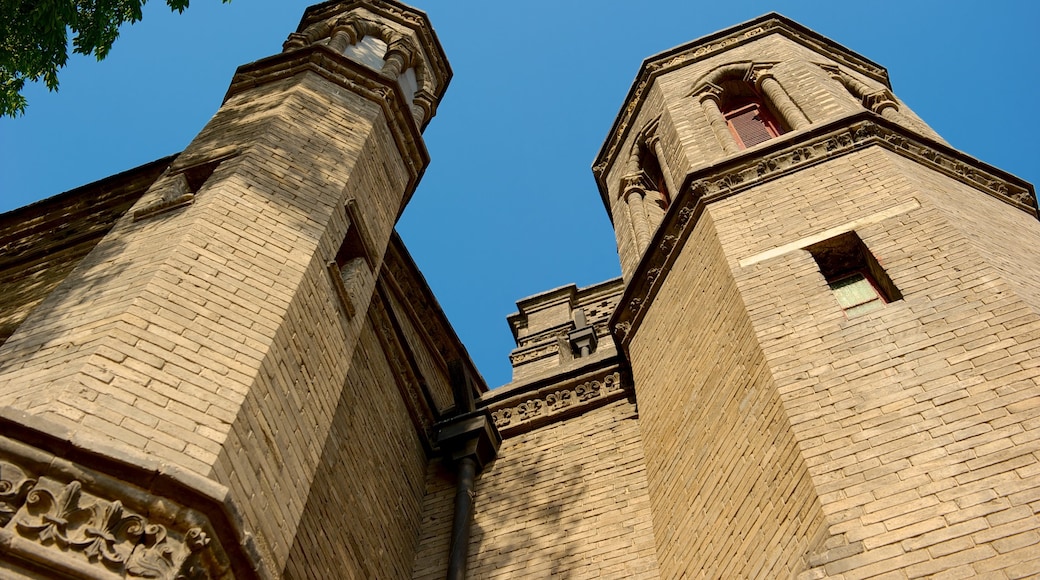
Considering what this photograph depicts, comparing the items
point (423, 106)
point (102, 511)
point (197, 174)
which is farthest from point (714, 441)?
point (423, 106)

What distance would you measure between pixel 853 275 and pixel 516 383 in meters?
4.42

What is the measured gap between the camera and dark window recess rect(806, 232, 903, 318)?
23.1 feet

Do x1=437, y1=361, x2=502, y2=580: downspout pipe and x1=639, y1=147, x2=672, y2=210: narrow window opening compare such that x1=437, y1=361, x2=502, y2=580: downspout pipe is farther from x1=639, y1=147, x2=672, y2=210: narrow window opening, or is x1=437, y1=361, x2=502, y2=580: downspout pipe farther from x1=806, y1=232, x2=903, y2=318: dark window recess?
x1=639, y1=147, x2=672, y2=210: narrow window opening

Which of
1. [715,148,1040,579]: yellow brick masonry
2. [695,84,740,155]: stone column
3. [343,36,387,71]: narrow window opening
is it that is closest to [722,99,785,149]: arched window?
[695,84,740,155]: stone column

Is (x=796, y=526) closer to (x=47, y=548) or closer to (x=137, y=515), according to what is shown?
Result: (x=137, y=515)

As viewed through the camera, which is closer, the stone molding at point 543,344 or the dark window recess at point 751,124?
the dark window recess at point 751,124

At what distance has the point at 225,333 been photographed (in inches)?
235

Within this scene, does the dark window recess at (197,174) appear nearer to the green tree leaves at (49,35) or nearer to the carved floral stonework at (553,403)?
the green tree leaves at (49,35)

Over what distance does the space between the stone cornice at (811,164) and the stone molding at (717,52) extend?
4405 millimetres

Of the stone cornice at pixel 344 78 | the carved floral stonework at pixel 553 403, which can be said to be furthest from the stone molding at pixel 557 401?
the stone cornice at pixel 344 78

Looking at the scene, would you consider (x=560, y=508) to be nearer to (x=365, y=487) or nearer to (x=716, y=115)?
(x=365, y=487)

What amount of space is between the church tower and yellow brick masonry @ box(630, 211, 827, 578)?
2 centimetres

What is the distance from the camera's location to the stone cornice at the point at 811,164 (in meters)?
9.20

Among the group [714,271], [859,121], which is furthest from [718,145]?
[714,271]
